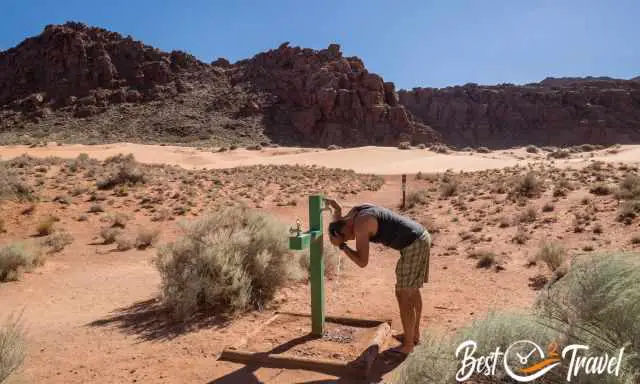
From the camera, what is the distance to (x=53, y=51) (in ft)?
242

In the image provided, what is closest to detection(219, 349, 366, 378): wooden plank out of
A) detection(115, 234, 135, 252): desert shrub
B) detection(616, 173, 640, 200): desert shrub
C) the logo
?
the logo

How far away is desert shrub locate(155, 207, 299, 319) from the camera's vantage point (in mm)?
6336

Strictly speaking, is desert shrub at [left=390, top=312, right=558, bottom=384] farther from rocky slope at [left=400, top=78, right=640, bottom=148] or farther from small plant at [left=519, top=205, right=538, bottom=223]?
rocky slope at [left=400, top=78, right=640, bottom=148]

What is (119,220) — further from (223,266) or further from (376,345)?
(376,345)

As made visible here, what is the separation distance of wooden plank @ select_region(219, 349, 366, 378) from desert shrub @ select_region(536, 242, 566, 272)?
5275mm

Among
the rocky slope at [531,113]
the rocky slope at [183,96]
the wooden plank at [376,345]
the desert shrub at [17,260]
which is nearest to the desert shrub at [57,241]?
the desert shrub at [17,260]

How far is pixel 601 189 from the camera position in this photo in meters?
14.2

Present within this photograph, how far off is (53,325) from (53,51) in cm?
8036

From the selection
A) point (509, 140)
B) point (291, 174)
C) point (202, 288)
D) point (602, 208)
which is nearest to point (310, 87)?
point (509, 140)

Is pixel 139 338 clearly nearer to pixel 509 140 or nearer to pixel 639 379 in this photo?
pixel 639 379

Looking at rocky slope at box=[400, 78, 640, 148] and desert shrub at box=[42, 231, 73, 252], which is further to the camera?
rocky slope at box=[400, 78, 640, 148]

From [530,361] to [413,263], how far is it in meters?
2.05

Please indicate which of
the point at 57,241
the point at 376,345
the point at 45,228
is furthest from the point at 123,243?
the point at 376,345

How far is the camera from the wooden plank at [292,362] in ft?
14.4
